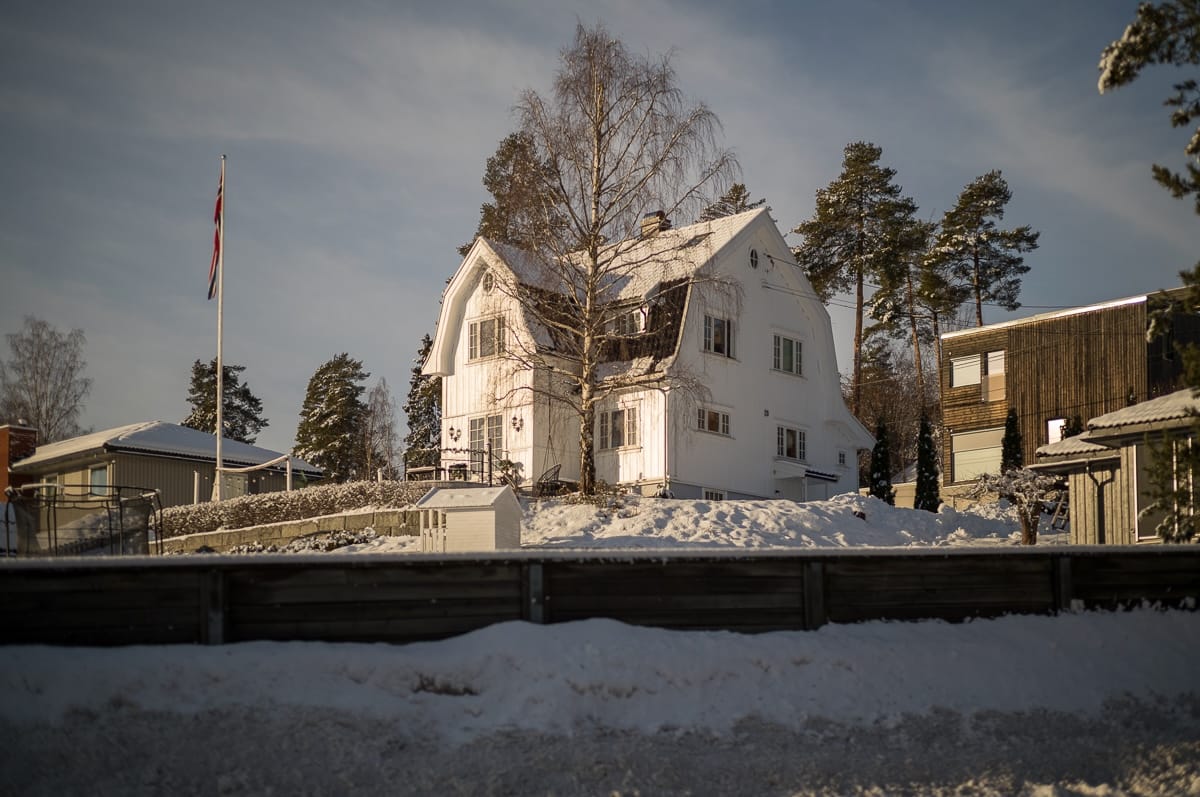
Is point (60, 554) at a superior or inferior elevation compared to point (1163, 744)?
superior

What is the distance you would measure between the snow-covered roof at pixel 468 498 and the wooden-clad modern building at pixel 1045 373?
21613 mm

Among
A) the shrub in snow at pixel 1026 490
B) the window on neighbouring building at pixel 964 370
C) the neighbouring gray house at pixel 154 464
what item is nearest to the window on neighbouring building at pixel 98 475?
the neighbouring gray house at pixel 154 464

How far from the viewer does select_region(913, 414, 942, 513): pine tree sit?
34250 mm

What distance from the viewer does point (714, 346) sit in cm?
3103

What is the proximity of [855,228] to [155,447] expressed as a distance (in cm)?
3151

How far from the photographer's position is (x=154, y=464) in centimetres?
3669

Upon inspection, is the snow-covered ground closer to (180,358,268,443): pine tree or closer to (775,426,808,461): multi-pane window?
(775,426,808,461): multi-pane window

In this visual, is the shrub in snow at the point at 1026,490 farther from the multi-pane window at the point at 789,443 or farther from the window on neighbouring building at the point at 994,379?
the window on neighbouring building at the point at 994,379

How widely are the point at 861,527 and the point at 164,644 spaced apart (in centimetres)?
1692

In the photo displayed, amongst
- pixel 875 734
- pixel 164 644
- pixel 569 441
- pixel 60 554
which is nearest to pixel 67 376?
pixel 569 441

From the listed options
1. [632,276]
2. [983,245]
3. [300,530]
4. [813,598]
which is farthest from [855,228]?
[813,598]

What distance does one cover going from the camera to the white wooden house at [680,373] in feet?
94.1

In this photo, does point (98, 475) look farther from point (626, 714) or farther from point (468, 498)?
point (626, 714)

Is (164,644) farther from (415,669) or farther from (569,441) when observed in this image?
(569,441)
